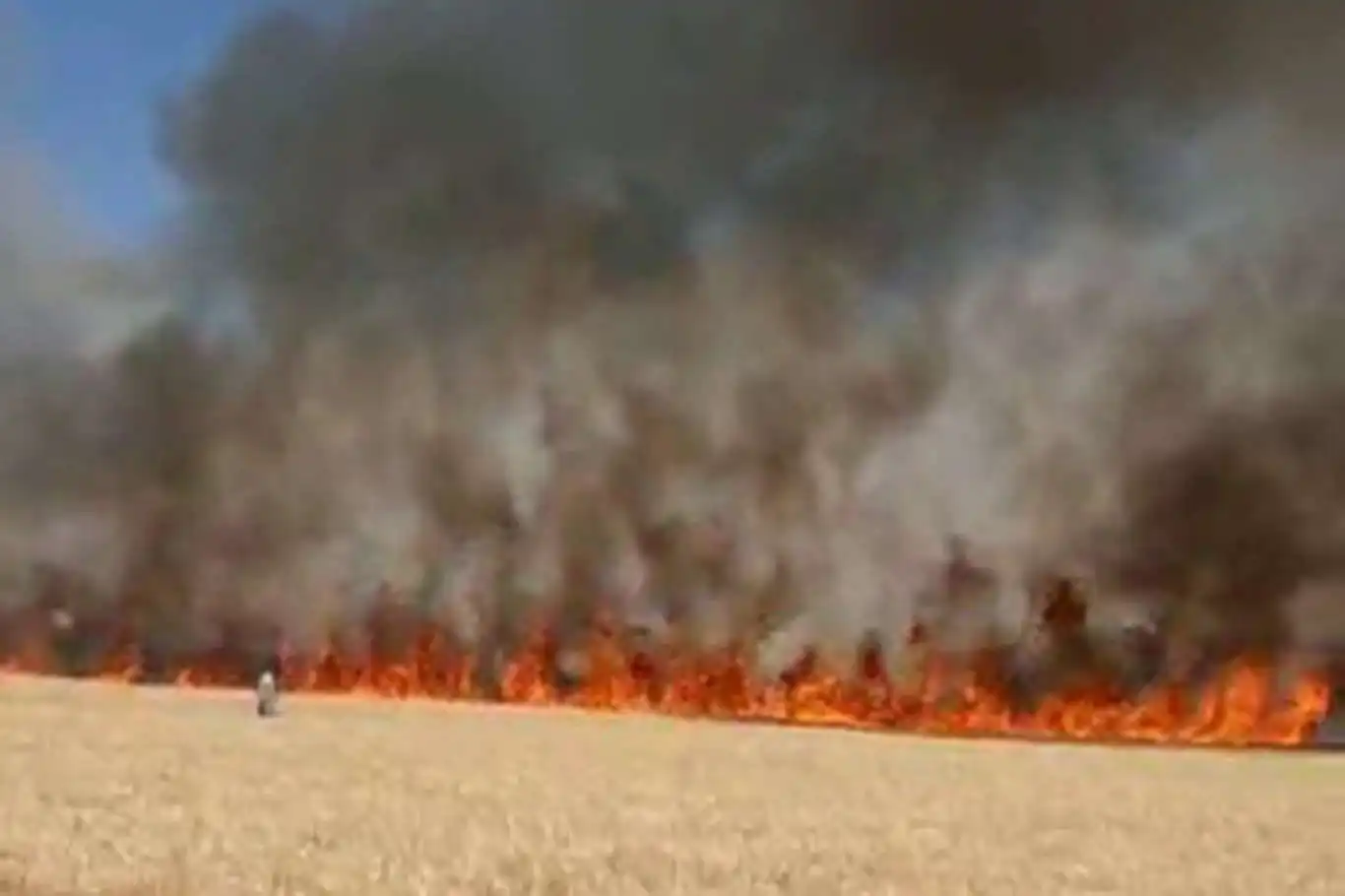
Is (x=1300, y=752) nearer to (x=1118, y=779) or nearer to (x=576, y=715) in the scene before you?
(x=1118, y=779)

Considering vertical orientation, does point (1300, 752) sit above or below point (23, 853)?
above

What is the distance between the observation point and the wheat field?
76.0ft

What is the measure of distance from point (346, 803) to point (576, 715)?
30.8m

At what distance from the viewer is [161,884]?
21375 millimetres

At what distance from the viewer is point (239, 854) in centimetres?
2372

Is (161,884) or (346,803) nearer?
(161,884)

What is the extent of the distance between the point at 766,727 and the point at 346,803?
29111 mm

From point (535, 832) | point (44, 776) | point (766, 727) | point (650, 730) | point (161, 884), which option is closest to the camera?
point (161, 884)

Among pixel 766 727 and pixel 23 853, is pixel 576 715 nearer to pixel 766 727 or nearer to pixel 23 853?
pixel 766 727

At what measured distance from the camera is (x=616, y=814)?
29.8 metres

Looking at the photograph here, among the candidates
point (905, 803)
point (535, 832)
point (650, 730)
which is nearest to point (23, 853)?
point (535, 832)

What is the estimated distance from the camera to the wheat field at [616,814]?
23172mm

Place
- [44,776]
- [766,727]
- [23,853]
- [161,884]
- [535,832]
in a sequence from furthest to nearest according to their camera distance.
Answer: [766,727], [44,776], [535,832], [23,853], [161,884]

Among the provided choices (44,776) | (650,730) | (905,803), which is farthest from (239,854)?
(650,730)
